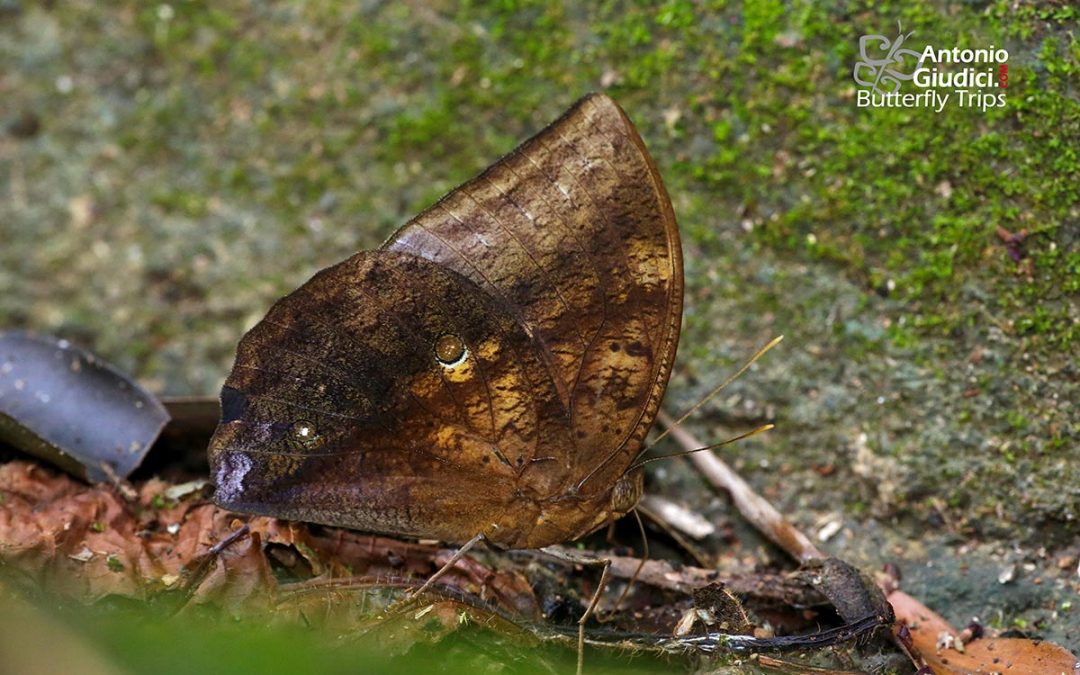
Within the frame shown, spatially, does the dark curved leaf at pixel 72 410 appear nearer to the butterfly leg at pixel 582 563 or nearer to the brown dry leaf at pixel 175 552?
the brown dry leaf at pixel 175 552

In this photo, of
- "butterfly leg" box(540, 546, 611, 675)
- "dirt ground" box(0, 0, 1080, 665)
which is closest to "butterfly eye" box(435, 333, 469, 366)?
"butterfly leg" box(540, 546, 611, 675)

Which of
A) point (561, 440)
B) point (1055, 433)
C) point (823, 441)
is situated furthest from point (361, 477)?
point (1055, 433)

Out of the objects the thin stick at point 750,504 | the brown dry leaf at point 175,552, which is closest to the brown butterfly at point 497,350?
the brown dry leaf at point 175,552

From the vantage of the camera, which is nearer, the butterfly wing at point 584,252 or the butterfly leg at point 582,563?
the butterfly leg at point 582,563

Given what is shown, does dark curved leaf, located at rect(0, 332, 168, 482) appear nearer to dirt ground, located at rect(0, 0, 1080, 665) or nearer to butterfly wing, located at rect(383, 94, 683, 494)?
dirt ground, located at rect(0, 0, 1080, 665)

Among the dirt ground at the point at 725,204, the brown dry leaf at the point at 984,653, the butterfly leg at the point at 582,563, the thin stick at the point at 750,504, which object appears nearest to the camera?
the butterfly leg at the point at 582,563

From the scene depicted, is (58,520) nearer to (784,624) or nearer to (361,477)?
(361,477)
